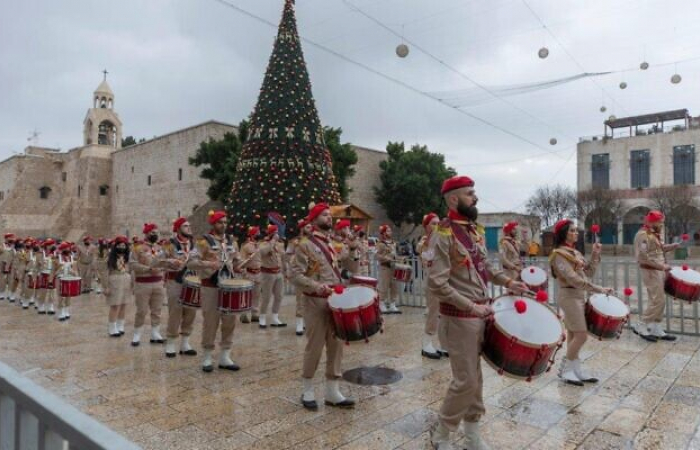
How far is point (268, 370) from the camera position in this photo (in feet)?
20.0

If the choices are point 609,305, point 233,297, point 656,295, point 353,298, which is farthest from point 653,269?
point 233,297

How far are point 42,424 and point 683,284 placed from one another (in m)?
8.19

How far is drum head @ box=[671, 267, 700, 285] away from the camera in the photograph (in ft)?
22.9

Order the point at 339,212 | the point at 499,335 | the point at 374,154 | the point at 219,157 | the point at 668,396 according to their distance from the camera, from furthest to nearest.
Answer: the point at 374,154 → the point at 219,157 → the point at 339,212 → the point at 668,396 → the point at 499,335

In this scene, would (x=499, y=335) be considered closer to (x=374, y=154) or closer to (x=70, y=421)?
(x=70, y=421)

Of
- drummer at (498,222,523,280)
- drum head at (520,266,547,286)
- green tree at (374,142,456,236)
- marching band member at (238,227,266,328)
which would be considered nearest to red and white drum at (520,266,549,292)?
drum head at (520,266,547,286)

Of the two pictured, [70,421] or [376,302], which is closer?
[70,421]

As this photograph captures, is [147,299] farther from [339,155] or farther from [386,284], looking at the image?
[339,155]

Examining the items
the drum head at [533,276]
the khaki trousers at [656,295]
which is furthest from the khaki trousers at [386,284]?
the khaki trousers at [656,295]

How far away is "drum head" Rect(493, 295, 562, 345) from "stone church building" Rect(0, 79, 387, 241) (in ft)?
95.2

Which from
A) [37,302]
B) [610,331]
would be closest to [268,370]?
[610,331]

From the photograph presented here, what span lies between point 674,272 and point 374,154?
31.9 meters

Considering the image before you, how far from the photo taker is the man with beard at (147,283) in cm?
786

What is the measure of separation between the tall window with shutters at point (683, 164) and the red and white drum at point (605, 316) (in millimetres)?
46262
